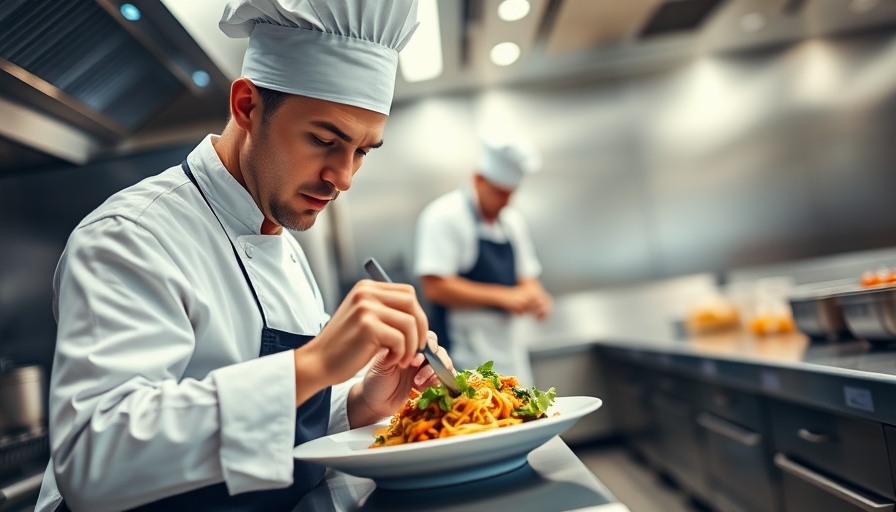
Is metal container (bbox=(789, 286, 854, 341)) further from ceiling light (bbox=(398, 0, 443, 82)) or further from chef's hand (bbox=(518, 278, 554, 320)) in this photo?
ceiling light (bbox=(398, 0, 443, 82))

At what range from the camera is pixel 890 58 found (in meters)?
4.64

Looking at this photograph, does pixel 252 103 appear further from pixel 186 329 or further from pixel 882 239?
pixel 882 239

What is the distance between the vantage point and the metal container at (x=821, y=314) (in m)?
2.00

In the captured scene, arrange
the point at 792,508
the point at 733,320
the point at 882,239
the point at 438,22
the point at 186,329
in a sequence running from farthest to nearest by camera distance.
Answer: the point at 882,239
the point at 733,320
the point at 438,22
the point at 792,508
the point at 186,329

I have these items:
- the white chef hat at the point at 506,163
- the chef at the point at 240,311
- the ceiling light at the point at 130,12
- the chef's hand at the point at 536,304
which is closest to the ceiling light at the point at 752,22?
the white chef hat at the point at 506,163

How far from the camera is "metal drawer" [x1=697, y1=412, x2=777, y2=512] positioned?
226 centimetres

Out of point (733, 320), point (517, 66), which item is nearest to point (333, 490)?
point (733, 320)

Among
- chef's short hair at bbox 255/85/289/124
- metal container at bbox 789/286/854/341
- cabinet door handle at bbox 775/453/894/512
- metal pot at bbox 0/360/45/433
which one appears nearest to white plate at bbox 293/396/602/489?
chef's short hair at bbox 255/85/289/124

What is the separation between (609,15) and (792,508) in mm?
2230

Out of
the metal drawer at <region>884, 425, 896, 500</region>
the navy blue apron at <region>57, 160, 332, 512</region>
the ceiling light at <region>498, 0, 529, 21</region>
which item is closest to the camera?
the navy blue apron at <region>57, 160, 332, 512</region>

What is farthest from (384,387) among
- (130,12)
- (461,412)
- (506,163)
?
(506,163)

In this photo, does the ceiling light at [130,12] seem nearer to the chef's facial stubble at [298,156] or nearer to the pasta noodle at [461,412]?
the chef's facial stubble at [298,156]

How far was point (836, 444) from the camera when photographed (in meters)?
1.74

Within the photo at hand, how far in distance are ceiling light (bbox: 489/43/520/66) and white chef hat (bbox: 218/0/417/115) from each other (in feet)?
9.05
